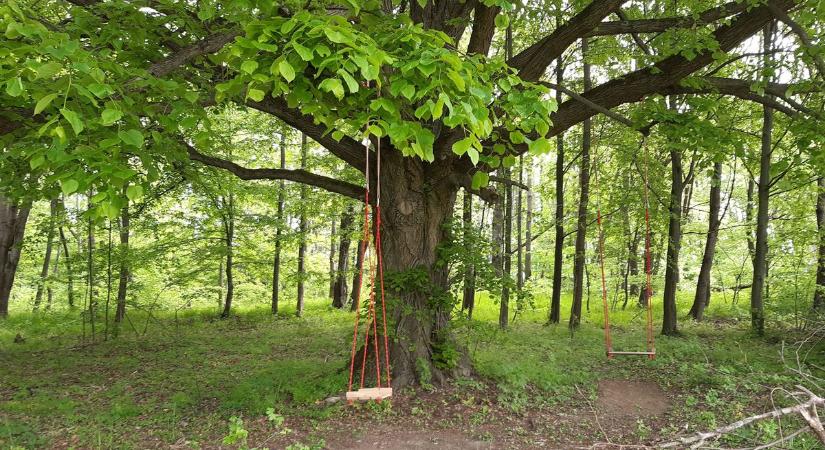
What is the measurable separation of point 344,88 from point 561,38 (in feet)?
10.8

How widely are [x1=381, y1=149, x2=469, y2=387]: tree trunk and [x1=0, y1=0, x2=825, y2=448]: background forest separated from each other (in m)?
0.04

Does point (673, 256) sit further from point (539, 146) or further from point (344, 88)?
point (344, 88)

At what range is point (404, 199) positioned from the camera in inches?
245

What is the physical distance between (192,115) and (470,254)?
3936 millimetres

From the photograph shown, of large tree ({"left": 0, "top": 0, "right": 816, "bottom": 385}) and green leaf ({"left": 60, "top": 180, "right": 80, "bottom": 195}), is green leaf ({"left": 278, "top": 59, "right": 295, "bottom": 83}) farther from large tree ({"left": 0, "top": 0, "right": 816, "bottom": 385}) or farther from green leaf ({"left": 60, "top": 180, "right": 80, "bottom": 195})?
green leaf ({"left": 60, "top": 180, "right": 80, "bottom": 195})

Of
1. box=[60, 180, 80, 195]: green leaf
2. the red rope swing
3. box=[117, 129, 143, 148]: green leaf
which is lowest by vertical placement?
the red rope swing

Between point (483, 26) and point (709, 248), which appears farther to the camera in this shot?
point (709, 248)

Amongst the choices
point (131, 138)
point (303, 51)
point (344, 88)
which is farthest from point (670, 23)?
point (131, 138)

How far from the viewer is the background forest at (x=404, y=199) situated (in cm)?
269

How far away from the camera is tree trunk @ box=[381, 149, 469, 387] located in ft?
20.0

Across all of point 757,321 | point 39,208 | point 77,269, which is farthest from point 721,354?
point 39,208

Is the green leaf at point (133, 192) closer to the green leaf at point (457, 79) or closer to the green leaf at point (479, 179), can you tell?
the green leaf at point (457, 79)

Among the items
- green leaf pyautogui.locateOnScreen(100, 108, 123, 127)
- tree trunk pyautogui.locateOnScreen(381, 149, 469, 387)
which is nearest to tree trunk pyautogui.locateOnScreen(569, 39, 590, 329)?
tree trunk pyautogui.locateOnScreen(381, 149, 469, 387)

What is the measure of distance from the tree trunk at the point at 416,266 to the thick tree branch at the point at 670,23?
2551mm
